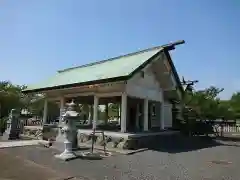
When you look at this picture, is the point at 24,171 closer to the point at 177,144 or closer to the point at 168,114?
the point at 177,144

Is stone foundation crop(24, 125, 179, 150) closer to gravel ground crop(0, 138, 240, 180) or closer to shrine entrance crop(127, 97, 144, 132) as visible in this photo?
gravel ground crop(0, 138, 240, 180)

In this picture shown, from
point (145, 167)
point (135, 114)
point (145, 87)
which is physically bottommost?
point (145, 167)

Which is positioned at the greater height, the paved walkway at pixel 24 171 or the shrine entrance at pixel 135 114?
the shrine entrance at pixel 135 114

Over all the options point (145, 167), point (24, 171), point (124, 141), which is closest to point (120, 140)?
point (124, 141)

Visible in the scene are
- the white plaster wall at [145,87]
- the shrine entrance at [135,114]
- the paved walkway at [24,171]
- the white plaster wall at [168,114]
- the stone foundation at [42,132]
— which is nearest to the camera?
the paved walkway at [24,171]

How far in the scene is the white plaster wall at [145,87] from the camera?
13281mm

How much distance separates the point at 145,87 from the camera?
14.6 m

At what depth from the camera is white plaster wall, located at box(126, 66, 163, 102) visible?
13.3m

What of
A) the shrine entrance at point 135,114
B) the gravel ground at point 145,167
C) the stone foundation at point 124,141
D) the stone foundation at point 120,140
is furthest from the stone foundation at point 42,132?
the shrine entrance at point 135,114

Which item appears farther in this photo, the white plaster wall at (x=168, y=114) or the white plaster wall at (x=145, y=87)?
the white plaster wall at (x=168, y=114)

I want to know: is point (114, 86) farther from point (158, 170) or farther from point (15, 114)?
point (15, 114)

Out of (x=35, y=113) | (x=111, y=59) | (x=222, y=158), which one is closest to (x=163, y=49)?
(x=111, y=59)

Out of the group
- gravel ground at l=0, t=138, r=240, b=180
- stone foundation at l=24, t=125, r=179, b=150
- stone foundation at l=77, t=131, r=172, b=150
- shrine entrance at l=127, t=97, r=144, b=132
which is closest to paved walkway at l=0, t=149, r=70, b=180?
gravel ground at l=0, t=138, r=240, b=180

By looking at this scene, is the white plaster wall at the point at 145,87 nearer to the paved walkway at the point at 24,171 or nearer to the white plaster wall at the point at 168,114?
the white plaster wall at the point at 168,114
